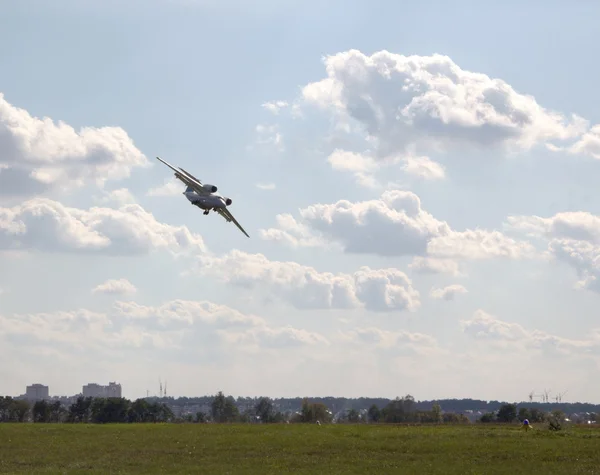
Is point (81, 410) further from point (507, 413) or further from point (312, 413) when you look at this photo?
point (507, 413)

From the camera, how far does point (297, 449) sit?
69.4 metres

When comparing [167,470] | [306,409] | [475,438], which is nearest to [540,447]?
[475,438]

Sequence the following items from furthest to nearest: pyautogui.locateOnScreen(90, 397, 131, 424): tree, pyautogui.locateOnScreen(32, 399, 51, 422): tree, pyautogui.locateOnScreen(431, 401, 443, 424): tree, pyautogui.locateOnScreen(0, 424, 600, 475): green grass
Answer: pyautogui.locateOnScreen(32, 399, 51, 422): tree → pyautogui.locateOnScreen(90, 397, 131, 424): tree → pyautogui.locateOnScreen(431, 401, 443, 424): tree → pyautogui.locateOnScreen(0, 424, 600, 475): green grass

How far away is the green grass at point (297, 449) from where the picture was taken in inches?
2387

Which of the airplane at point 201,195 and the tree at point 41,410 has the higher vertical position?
the airplane at point 201,195

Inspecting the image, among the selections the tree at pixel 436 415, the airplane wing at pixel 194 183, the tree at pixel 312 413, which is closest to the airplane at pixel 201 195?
the airplane wing at pixel 194 183

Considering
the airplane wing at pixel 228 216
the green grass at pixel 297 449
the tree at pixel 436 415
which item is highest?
the airplane wing at pixel 228 216

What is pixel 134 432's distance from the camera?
268ft

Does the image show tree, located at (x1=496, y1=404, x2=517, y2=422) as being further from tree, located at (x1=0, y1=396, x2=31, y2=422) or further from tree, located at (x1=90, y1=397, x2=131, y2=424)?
tree, located at (x1=0, y1=396, x2=31, y2=422)

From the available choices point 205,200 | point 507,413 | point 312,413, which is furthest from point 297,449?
point 507,413

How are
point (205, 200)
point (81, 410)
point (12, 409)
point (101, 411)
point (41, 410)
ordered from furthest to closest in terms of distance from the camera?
point (12, 409) < point (81, 410) < point (41, 410) < point (101, 411) < point (205, 200)

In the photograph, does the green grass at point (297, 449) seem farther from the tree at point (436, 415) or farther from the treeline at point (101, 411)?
the treeline at point (101, 411)

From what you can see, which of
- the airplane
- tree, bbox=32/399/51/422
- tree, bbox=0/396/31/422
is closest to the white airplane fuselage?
the airplane

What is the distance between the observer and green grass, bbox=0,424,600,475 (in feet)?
199
